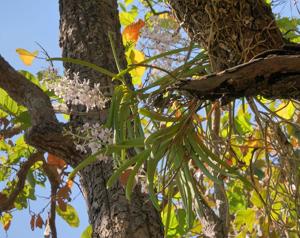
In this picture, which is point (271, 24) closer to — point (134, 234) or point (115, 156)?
point (115, 156)

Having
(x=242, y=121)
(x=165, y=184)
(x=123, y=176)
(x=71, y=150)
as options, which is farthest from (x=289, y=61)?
(x=242, y=121)

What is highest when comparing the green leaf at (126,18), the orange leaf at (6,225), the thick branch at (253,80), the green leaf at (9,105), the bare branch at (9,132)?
the green leaf at (126,18)

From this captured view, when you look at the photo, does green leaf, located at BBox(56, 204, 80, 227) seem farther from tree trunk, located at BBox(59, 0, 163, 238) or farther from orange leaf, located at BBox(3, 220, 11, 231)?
tree trunk, located at BBox(59, 0, 163, 238)

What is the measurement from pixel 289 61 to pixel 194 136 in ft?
0.75

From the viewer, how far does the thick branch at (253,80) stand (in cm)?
69

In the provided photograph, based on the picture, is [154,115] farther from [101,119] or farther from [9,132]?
[9,132]

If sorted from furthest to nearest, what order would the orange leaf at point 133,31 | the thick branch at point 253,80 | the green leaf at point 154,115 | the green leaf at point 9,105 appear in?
the green leaf at point 9,105 → the orange leaf at point 133,31 → the green leaf at point 154,115 → the thick branch at point 253,80

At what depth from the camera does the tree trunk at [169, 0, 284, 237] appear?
2.57 ft


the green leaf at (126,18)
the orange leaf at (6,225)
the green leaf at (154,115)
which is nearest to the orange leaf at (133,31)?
the green leaf at (154,115)

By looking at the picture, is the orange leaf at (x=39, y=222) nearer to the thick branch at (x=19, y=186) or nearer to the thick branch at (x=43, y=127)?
the thick branch at (x=19, y=186)

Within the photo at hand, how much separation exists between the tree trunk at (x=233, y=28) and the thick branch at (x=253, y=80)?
2.6 inches

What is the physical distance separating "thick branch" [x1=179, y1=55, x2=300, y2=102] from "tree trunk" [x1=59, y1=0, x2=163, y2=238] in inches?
12.4

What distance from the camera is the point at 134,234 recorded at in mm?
1111

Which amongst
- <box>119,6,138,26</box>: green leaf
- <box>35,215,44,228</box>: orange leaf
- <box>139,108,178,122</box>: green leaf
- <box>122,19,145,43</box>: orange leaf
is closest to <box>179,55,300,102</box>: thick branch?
<box>139,108,178,122</box>: green leaf
